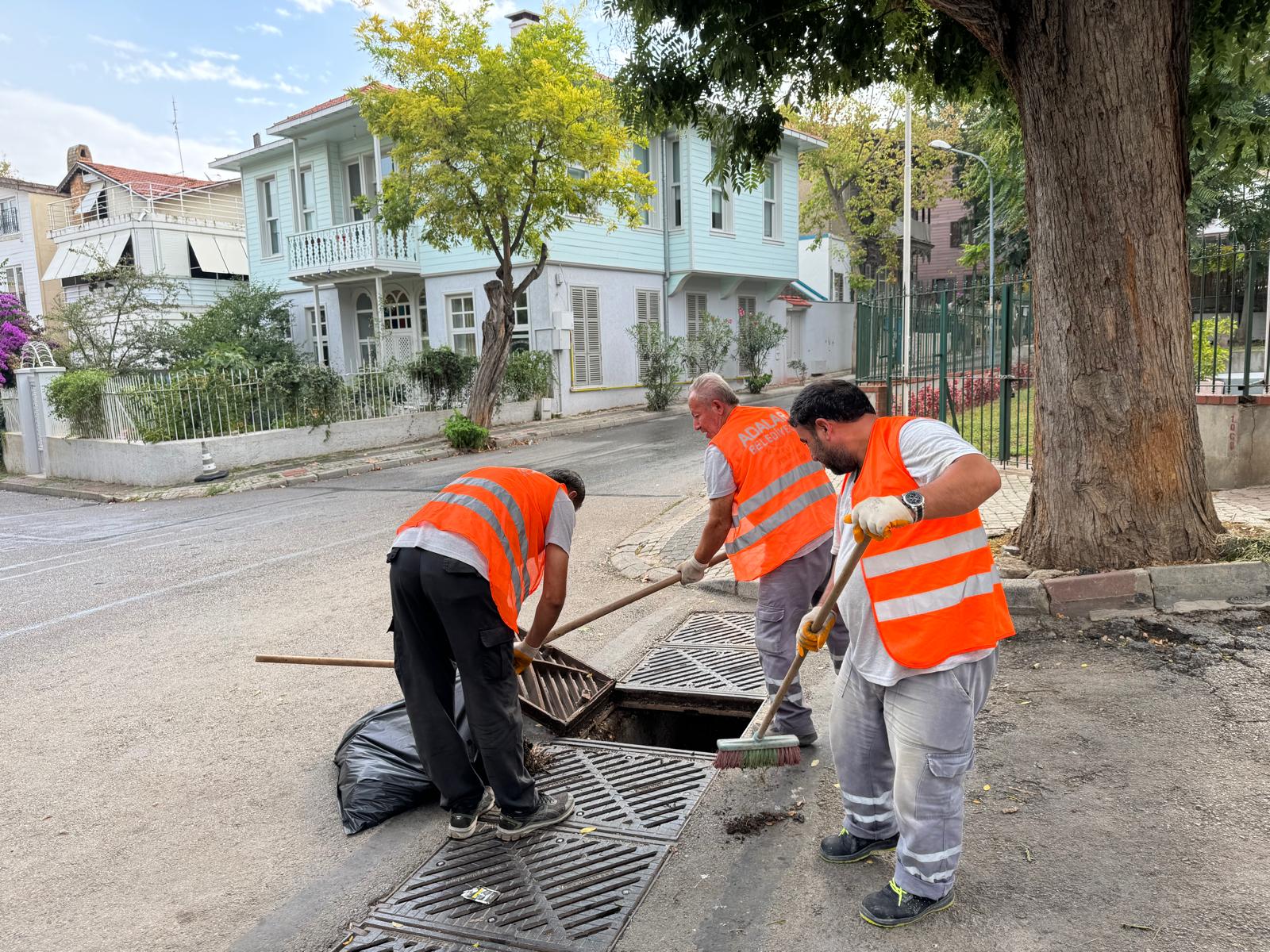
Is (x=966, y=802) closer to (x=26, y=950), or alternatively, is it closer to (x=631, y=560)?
(x=26, y=950)

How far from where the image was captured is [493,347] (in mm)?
16641

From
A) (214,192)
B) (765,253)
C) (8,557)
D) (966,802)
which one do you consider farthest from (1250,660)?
(214,192)

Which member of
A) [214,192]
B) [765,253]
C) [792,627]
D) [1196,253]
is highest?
[214,192]

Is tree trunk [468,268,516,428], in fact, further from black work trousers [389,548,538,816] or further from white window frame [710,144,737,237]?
black work trousers [389,548,538,816]

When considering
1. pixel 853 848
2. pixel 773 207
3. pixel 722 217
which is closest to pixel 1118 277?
pixel 853 848

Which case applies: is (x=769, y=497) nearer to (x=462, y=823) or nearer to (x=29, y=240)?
(x=462, y=823)

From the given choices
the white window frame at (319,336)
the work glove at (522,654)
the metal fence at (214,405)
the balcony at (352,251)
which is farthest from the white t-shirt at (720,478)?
the white window frame at (319,336)

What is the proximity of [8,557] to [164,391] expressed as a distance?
4705mm

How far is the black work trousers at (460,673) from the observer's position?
3.14m

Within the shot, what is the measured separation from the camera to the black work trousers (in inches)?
124

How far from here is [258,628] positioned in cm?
595

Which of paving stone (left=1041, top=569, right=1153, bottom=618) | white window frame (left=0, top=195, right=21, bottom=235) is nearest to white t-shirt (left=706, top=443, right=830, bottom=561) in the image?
paving stone (left=1041, top=569, right=1153, bottom=618)

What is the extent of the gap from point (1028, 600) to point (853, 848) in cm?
282

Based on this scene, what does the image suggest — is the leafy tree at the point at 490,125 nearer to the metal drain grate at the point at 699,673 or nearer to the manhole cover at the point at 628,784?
the metal drain grate at the point at 699,673
